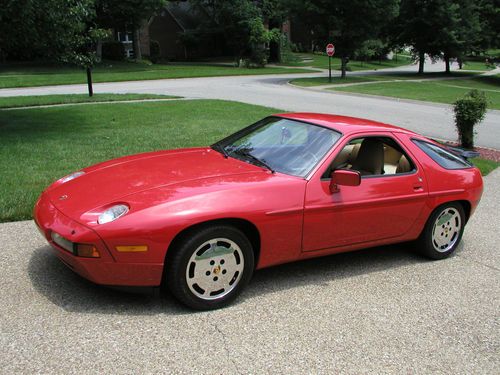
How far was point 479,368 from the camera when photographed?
3322mm

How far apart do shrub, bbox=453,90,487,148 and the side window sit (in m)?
7.02

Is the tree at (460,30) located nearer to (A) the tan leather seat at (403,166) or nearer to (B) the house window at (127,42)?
(B) the house window at (127,42)

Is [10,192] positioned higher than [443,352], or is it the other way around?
[10,192]

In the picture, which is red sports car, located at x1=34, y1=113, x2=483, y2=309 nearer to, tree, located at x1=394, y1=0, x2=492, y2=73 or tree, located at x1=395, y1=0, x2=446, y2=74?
tree, located at x1=394, y1=0, x2=492, y2=73

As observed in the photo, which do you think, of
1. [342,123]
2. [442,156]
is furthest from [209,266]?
[442,156]

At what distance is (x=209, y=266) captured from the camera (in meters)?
3.74

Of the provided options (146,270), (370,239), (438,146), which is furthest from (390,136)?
(146,270)

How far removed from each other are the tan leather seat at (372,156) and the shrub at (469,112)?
722 cm

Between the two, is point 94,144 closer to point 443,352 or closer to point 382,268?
point 382,268

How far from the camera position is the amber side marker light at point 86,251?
3461 mm

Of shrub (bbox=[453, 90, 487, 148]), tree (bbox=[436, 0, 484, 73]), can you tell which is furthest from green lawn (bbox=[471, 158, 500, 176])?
tree (bbox=[436, 0, 484, 73])

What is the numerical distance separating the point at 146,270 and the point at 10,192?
12.0 ft

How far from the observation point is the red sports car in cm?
355

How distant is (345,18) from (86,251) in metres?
31.1
